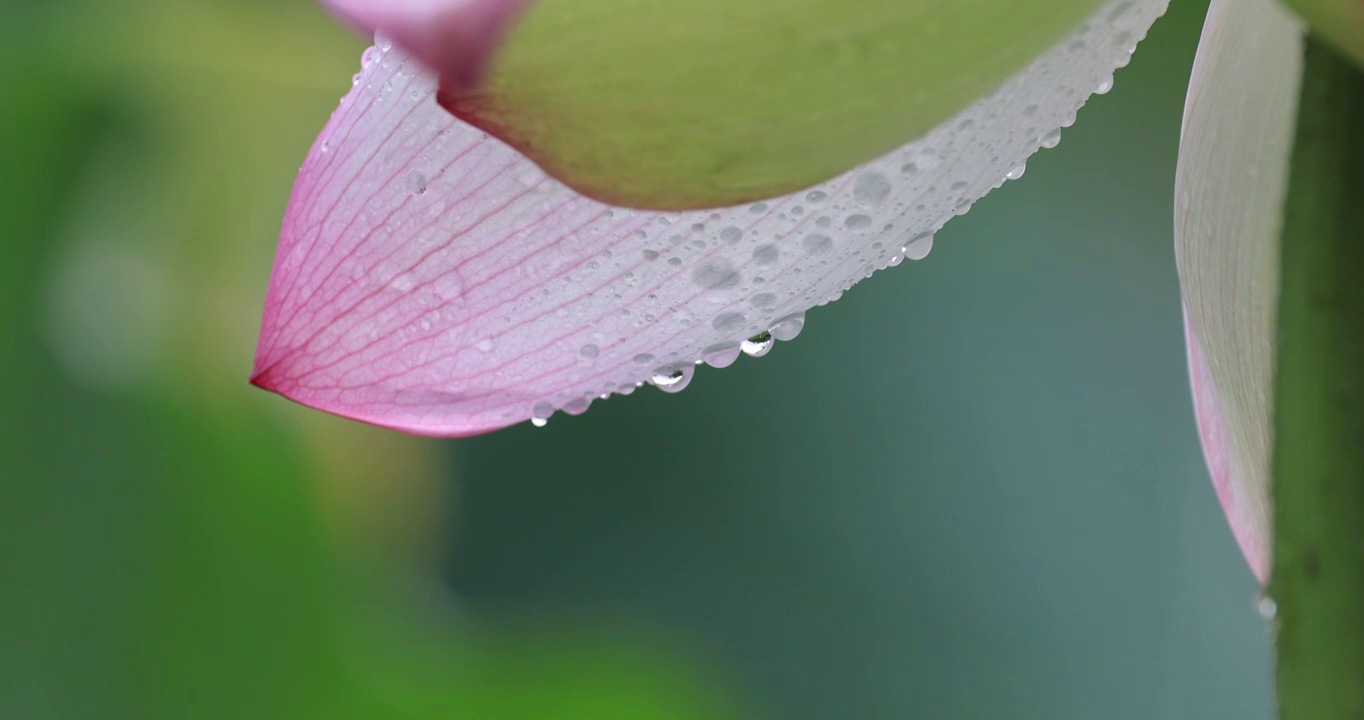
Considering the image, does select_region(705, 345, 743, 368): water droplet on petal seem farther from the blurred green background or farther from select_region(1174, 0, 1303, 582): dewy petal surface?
the blurred green background

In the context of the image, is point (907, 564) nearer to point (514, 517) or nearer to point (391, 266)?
point (514, 517)

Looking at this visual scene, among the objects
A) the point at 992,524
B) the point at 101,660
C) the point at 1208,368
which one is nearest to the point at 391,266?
the point at 1208,368

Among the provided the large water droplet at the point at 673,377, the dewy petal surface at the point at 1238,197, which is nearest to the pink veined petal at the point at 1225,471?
the dewy petal surface at the point at 1238,197

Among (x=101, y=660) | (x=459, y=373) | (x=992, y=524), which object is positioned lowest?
(x=101, y=660)

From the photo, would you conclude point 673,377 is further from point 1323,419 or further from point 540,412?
point 1323,419

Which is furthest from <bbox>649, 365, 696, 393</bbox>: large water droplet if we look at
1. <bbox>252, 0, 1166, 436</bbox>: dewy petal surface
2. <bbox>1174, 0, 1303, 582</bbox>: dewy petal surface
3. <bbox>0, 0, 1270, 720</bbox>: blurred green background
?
<bbox>0, 0, 1270, 720</bbox>: blurred green background

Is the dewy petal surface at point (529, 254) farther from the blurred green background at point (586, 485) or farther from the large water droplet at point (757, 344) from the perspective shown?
the blurred green background at point (586, 485)
